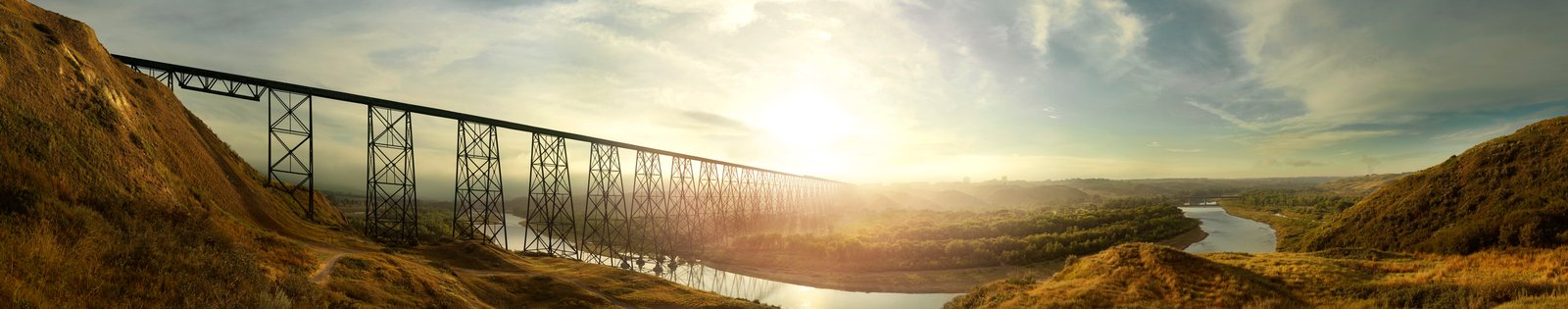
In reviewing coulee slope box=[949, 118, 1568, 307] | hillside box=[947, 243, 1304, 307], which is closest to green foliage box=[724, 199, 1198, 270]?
coulee slope box=[949, 118, 1568, 307]

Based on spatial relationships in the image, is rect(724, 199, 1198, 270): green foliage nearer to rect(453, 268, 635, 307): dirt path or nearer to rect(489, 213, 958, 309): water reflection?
rect(489, 213, 958, 309): water reflection

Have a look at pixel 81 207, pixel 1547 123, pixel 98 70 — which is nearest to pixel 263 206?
pixel 98 70

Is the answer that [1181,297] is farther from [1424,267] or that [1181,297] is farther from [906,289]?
[906,289]

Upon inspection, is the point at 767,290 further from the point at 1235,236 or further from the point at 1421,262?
the point at 1235,236

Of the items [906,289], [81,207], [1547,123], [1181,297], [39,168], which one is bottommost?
[906,289]

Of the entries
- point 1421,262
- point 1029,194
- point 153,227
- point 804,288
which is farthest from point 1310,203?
point 1029,194
